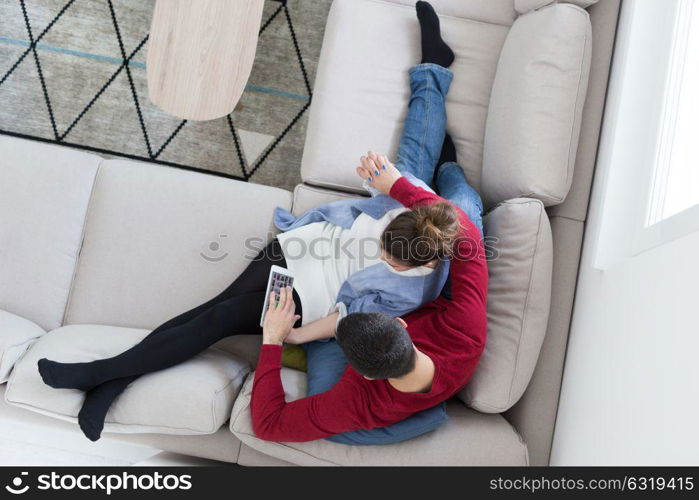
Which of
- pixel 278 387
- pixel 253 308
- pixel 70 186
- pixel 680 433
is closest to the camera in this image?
pixel 680 433

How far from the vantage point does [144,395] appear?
5.61 feet

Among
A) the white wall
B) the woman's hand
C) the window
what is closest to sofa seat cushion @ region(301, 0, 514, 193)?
the woman's hand

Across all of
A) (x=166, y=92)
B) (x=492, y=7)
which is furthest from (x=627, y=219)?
(x=166, y=92)

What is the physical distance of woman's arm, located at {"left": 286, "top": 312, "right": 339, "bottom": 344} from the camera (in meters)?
1.83

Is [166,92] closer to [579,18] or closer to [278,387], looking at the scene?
[278,387]

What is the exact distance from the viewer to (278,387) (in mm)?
1698

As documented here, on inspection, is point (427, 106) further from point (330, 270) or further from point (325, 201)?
point (330, 270)

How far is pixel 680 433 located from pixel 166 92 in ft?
5.65

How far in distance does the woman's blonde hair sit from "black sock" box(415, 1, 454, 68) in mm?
703

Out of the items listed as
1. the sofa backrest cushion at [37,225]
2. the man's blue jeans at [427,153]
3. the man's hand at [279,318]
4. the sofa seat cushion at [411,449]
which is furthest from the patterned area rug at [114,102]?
the sofa seat cushion at [411,449]

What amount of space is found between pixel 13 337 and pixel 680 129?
6.65 feet

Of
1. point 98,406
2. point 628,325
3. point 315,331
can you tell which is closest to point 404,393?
point 315,331

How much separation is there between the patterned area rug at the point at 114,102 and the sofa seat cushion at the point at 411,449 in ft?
3.71

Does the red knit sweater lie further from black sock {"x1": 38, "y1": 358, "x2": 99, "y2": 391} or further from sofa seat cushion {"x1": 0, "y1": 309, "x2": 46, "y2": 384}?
sofa seat cushion {"x1": 0, "y1": 309, "x2": 46, "y2": 384}
